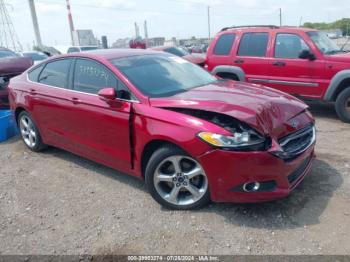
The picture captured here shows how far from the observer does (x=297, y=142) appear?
359 cm

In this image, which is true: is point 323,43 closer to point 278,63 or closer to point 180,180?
point 278,63

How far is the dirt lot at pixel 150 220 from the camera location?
3.12 meters

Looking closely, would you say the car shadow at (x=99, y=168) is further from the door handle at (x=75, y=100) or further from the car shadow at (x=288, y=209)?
the car shadow at (x=288, y=209)

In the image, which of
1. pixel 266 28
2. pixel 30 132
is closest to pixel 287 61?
pixel 266 28

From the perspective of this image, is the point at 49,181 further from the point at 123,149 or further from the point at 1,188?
the point at 123,149

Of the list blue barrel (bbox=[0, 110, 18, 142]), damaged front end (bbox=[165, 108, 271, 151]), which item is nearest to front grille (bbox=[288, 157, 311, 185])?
damaged front end (bbox=[165, 108, 271, 151])

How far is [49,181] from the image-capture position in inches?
183

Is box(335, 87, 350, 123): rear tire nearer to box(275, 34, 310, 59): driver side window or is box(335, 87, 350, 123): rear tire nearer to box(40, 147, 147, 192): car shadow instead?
box(275, 34, 310, 59): driver side window

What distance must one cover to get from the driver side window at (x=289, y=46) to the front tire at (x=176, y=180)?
4583 millimetres

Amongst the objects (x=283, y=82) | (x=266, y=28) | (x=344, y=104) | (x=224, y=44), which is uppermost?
(x=266, y=28)

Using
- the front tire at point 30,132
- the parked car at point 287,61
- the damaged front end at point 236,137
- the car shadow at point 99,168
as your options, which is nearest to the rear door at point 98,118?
the car shadow at point 99,168

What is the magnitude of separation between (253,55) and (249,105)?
14.4 ft

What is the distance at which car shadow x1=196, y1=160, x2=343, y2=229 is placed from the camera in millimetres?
3373

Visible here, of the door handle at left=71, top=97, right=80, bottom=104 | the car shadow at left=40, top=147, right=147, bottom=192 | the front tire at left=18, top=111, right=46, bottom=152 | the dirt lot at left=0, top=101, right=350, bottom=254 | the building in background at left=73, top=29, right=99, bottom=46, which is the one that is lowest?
the building in background at left=73, top=29, right=99, bottom=46
